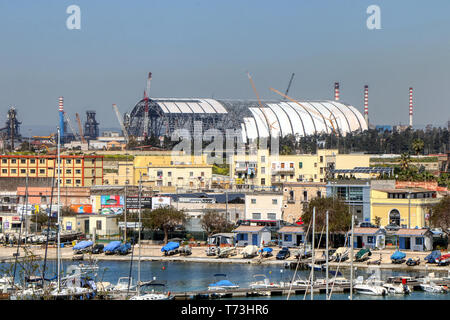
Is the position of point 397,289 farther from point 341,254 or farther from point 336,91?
point 336,91

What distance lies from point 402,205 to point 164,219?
626 cm

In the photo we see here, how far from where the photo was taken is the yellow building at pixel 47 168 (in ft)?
106

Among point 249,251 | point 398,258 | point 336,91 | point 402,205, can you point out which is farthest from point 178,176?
point 336,91

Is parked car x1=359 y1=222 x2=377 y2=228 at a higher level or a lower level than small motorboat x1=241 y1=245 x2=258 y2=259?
higher

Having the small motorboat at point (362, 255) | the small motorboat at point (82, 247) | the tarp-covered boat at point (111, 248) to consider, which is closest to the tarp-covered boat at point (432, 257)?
the small motorboat at point (362, 255)

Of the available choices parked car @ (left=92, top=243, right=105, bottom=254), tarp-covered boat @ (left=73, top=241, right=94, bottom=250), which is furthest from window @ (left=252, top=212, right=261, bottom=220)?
tarp-covered boat @ (left=73, top=241, right=94, bottom=250)

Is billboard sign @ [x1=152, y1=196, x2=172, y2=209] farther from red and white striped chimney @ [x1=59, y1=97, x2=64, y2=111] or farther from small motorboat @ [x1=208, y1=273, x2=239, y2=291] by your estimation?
red and white striped chimney @ [x1=59, y1=97, x2=64, y2=111]

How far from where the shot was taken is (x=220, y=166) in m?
42.8

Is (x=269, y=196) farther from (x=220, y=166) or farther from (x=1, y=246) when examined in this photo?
(x=220, y=166)

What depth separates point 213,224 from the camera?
22922 mm

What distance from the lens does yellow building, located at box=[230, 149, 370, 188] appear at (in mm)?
31953

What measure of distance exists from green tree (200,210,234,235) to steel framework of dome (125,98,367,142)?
32.7 metres
